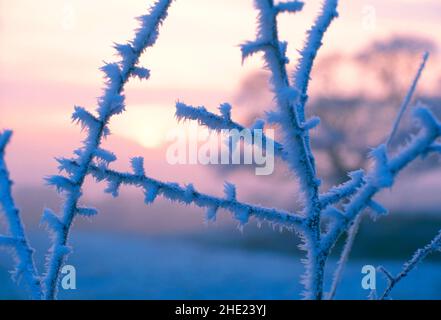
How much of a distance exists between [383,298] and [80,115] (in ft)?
3.60

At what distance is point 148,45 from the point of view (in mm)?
1530

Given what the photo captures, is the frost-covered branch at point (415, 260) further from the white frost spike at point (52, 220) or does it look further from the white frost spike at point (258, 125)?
the white frost spike at point (52, 220)

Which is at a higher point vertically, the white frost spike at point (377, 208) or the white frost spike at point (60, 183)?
the white frost spike at point (60, 183)

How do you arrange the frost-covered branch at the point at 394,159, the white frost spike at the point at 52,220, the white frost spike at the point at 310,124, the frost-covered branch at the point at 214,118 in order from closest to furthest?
the frost-covered branch at the point at 394,159 → the white frost spike at the point at 310,124 → the frost-covered branch at the point at 214,118 → the white frost spike at the point at 52,220

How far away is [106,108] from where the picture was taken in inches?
61.2

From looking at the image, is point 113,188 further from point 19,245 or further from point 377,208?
point 377,208

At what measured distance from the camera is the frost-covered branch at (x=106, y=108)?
4.97ft

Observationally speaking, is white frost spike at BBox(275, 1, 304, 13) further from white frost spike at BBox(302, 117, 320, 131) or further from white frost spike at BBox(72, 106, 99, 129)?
white frost spike at BBox(72, 106, 99, 129)

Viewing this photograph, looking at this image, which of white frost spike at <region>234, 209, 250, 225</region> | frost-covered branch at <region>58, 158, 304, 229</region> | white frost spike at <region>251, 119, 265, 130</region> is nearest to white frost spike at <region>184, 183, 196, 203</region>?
frost-covered branch at <region>58, 158, 304, 229</region>

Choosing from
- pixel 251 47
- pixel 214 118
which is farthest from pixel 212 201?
pixel 251 47

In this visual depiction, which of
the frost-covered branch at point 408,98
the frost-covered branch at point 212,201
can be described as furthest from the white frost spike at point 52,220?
the frost-covered branch at point 408,98

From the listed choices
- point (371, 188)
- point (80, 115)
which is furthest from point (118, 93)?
point (371, 188)

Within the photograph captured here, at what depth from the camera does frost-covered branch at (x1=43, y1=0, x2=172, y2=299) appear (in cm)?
151

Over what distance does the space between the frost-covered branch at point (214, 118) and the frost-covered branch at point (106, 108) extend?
0.63 ft
